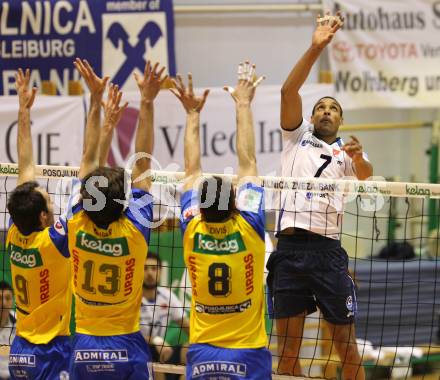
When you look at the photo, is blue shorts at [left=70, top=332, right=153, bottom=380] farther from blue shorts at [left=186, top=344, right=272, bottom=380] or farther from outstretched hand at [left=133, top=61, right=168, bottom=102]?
outstretched hand at [left=133, top=61, right=168, bottom=102]

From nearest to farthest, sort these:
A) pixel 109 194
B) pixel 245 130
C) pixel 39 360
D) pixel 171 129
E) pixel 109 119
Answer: pixel 109 194
pixel 245 130
pixel 39 360
pixel 109 119
pixel 171 129

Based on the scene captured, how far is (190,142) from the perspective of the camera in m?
6.22

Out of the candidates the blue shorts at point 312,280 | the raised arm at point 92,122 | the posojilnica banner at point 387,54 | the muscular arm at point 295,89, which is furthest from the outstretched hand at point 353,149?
the posojilnica banner at point 387,54

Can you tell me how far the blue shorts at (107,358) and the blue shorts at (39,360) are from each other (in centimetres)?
35

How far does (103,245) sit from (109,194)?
13.0 inches

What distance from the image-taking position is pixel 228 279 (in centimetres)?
557

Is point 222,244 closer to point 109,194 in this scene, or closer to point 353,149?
point 109,194

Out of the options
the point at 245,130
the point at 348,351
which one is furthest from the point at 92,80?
the point at 348,351

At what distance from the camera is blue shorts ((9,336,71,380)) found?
611 cm

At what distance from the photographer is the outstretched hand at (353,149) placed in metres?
6.83

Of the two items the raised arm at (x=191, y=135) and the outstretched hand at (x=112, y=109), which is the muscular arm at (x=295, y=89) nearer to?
the raised arm at (x=191, y=135)

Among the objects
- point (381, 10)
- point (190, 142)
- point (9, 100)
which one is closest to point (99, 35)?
point (9, 100)

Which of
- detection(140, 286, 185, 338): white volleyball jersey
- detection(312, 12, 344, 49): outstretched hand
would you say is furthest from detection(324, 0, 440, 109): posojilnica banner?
detection(312, 12, 344, 49): outstretched hand

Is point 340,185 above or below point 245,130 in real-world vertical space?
below
